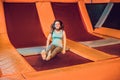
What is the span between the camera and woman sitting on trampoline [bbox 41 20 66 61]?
2.60 meters

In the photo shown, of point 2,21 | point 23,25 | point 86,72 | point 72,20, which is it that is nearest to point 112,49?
point 86,72

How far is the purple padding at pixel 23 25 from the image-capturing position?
3.45 m

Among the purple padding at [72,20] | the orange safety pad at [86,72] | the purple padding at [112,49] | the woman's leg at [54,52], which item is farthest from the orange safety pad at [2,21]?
the orange safety pad at [86,72]

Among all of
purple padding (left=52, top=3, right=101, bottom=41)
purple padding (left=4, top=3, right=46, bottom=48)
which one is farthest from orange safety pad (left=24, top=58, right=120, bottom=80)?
purple padding (left=52, top=3, right=101, bottom=41)

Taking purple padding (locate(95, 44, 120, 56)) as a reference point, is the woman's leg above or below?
above

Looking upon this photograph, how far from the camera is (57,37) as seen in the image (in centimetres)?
273

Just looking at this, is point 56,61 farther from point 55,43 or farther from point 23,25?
point 23,25

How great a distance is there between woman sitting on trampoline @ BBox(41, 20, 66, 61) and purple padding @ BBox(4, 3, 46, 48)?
633 millimetres

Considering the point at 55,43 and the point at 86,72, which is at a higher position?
Result: the point at 55,43

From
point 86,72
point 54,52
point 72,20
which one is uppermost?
point 72,20

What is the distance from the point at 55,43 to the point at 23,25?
1.23 metres

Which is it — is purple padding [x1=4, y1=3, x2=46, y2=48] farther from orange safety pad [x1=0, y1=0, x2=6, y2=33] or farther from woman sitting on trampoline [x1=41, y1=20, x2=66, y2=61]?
woman sitting on trampoline [x1=41, y1=20, x2=66, y2=61]

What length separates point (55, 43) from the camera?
2.70m

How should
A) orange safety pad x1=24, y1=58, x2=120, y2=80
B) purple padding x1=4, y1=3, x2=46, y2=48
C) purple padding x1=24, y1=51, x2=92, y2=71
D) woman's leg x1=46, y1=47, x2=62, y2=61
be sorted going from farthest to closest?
purple padding x1=4, y1=3, x2=46, y2=48, woman's leg x1=46, y1=47, x2=62, y2=61, purple padding x1=24, y1=51, x2=92, y2=71, orange safety pad x1=24, y1=58, x2=120, y2=80
